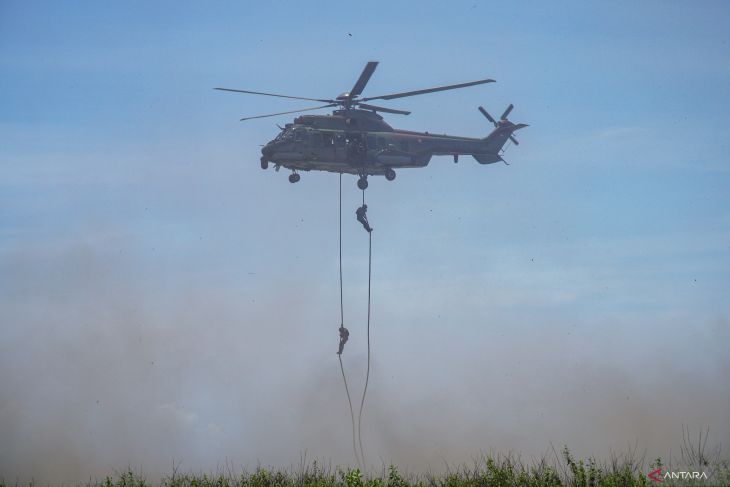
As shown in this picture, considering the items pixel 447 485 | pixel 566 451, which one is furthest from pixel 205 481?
pixel 566 451

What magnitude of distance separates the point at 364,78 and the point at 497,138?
8972mm

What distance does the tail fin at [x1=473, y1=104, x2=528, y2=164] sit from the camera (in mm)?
49375

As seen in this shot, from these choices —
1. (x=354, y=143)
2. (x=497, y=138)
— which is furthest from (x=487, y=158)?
(x=354, y=143)

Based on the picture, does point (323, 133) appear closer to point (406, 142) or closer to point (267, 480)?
→ point (406, 142)

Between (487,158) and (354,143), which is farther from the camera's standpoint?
(487,158)

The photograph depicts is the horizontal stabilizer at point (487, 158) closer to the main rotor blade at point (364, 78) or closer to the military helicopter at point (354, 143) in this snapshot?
the military helicopter at point (354, 143)

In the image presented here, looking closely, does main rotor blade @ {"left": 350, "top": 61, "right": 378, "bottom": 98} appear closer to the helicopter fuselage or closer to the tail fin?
the helicopter fuselage

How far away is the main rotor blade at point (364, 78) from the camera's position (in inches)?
1699

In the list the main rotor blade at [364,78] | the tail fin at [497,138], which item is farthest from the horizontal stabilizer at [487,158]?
the main rotor blade at [364,78]

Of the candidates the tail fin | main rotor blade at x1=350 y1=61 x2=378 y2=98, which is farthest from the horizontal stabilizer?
main rotor blade at x1=350 y1=61 x2=378 y2=98

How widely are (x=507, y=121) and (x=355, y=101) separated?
9983 mm

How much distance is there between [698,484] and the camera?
34031mm

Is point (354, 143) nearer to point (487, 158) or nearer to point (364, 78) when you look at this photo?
point (364, 78)

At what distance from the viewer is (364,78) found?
43875 mm
